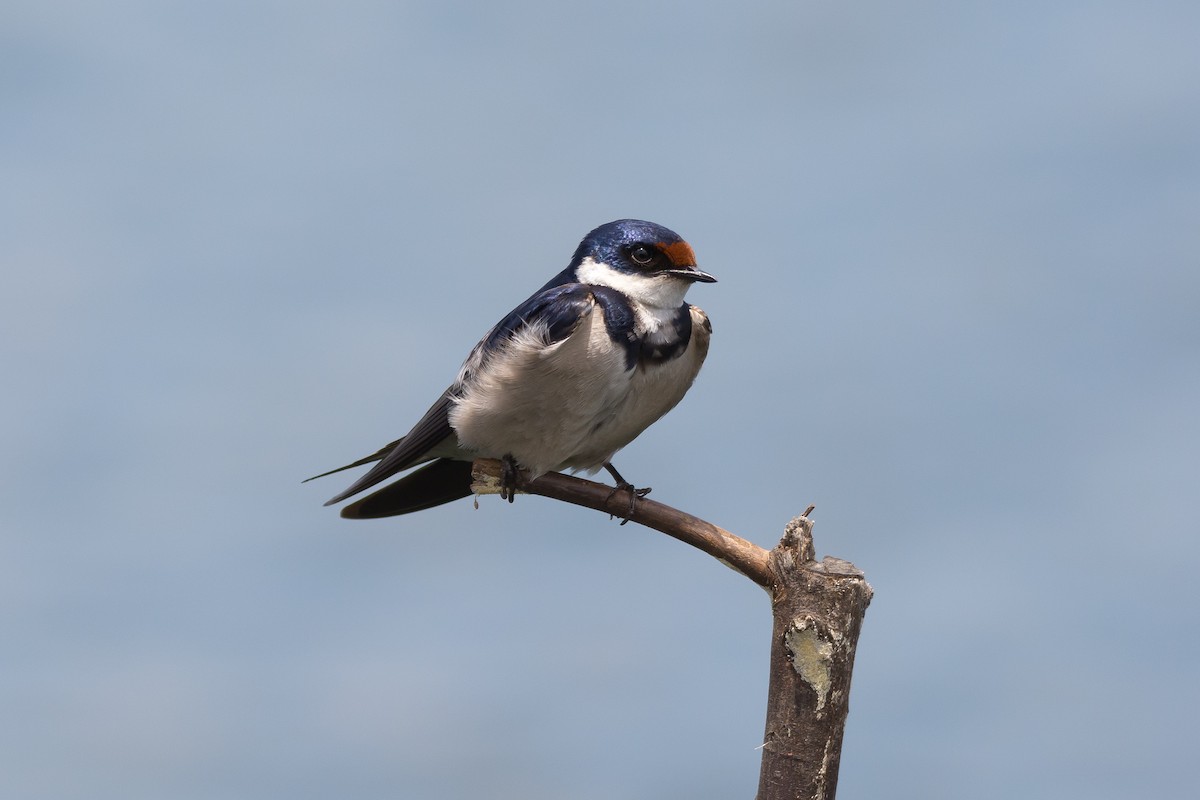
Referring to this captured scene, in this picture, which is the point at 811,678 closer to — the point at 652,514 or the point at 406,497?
the point at 652,514

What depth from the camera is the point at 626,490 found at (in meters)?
2.14

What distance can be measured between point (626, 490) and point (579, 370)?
186 mm

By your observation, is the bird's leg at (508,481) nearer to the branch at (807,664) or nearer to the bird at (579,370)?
the bird at (579,370)

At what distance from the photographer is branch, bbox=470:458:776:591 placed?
1703 millimetres

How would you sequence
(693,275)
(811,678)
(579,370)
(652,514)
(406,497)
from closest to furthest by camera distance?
(811,678) → (652,514) → (579,370) → (693,275) → (406,497)

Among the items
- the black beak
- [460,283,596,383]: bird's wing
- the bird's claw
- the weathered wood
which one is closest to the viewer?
the weathered wood

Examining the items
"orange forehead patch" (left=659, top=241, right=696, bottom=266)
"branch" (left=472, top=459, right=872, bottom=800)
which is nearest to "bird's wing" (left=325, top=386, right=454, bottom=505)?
"orange forehead patch" (left=659, top=241, right=696, bottom=266)

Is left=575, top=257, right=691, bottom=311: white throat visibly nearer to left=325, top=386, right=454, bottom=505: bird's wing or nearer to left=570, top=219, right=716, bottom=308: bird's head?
left=570, top=219, right=716, bottom=308: bird's head

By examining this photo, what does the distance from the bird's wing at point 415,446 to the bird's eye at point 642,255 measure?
1.14 ft

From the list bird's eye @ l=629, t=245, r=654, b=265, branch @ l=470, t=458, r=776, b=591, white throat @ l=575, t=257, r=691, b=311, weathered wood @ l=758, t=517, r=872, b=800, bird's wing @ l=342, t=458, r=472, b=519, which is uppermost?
bird's eye @ l=629, t=245, r=654, b=265

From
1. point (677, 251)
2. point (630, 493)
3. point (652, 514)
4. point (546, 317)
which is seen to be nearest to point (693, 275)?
point (677, 251)

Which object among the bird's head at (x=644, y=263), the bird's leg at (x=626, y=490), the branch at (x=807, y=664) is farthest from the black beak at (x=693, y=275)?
the branch at (x=807, y=664)

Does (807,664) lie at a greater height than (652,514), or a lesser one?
lesser

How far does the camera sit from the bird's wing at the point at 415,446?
227 centimetres
